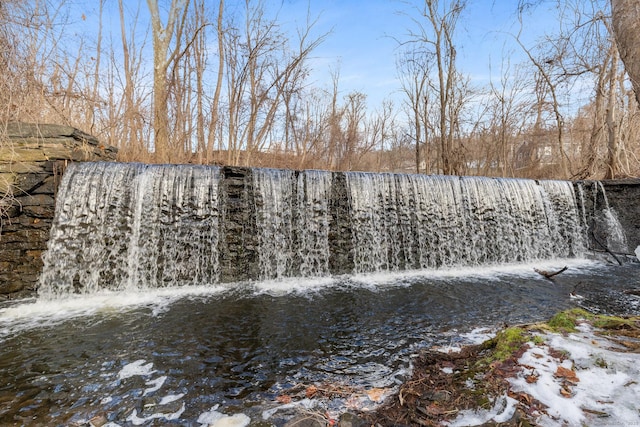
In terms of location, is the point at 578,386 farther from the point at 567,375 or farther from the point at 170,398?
the point at 170,398

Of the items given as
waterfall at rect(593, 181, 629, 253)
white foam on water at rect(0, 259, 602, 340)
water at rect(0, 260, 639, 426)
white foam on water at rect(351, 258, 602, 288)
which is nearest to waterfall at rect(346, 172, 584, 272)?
white foam on water at rect(351, 258, 602, 288)

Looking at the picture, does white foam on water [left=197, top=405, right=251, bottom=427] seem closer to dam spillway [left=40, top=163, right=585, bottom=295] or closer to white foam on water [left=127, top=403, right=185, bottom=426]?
white foam on water [left=127, top=403, right=185, bottom=426]

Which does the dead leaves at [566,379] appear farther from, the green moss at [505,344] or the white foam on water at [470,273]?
the white foam on water at [470,273]

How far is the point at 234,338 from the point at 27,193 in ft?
13.5

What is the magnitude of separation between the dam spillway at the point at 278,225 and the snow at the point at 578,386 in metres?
4.39

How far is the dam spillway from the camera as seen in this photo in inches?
193

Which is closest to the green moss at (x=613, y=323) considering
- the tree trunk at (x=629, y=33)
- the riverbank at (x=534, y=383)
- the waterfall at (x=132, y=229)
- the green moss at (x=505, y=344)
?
the riverbank at (x=534, y=383)

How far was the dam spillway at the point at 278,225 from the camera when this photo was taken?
491cm

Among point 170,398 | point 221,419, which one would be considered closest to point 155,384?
point 170,398

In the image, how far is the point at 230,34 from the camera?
10.2 m

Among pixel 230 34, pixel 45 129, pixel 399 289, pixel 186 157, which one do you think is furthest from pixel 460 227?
pixel 230 34

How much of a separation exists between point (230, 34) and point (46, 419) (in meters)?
10.9

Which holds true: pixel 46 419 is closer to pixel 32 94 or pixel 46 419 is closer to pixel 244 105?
pixel 32 94

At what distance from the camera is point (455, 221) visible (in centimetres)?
688
